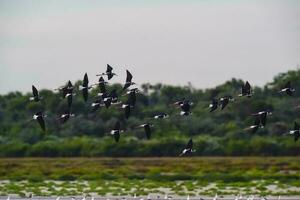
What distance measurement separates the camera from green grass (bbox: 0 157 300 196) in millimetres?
76000

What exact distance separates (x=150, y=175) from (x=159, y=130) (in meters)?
25.4

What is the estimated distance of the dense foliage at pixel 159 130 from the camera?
101750 mm

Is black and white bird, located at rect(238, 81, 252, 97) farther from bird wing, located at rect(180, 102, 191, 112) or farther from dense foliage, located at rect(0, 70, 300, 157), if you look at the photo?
dense foliage, located at rect(0, 70, 300, 157)

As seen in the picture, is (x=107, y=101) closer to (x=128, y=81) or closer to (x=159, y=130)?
(x=128, y=81)

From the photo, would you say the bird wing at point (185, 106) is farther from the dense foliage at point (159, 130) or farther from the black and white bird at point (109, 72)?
the dense foliage at point (159, 130)

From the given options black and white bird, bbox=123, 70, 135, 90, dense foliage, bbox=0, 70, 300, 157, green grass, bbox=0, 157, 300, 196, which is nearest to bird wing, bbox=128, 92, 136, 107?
black and white bird, bbox=123, 70, 135, 90

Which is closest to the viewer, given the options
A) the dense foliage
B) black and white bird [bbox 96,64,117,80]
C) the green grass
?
black and white bird [bbox 96,64,117,80]

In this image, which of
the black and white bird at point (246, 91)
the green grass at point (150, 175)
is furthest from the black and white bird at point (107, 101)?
the green grass at point (150, 175)

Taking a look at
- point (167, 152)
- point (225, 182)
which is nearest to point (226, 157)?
point (167, 152)

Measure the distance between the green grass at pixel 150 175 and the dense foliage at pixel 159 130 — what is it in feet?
8.38

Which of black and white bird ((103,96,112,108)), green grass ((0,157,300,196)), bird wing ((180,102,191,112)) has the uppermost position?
black and white bird ((103,96,112,108))

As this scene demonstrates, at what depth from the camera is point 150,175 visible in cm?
8519

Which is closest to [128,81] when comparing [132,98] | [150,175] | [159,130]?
[132,98]

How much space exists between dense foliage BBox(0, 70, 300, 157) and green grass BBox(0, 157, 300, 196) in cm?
255
